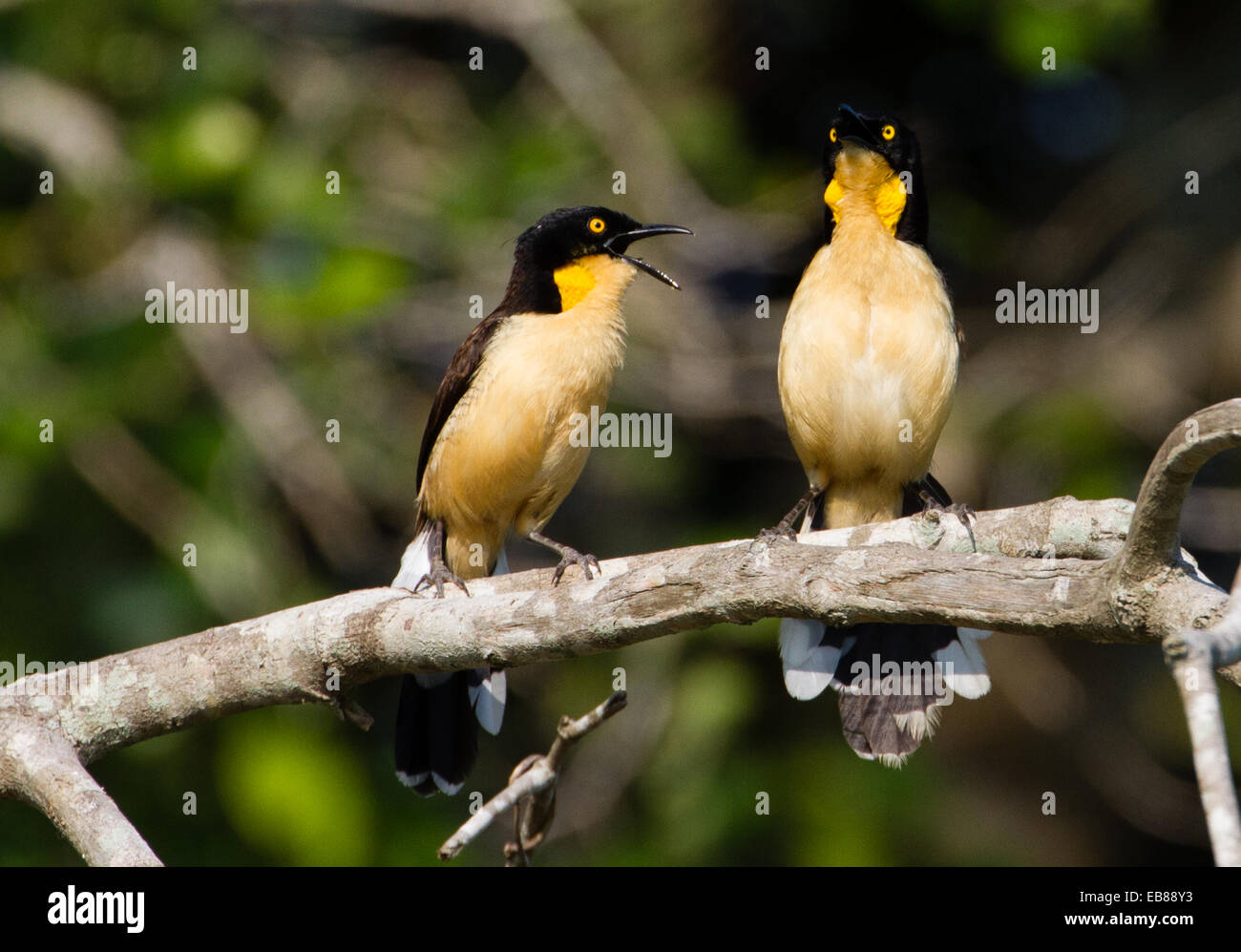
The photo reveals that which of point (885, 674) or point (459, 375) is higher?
point (459, 375)

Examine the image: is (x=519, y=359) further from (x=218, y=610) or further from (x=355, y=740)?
(x=355, y=740)

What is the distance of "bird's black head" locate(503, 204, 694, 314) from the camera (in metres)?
5.70

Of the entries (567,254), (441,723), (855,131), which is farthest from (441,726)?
(855,131)

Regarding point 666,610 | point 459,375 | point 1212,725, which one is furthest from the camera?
point 459,375

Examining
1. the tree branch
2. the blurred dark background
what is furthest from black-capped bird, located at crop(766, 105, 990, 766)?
the blurred dark background

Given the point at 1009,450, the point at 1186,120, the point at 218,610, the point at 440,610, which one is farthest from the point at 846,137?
the point at 1186,120

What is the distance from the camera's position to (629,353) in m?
8.00

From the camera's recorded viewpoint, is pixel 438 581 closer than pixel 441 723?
Yes

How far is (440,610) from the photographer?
13.7ft

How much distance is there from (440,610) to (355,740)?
439cm

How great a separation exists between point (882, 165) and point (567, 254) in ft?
4.33

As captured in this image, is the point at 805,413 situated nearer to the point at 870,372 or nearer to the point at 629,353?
the point at 870,372

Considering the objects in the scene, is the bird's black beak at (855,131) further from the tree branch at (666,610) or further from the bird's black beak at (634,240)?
the tree branch at (666,610)

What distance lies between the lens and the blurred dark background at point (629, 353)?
714 centimetres
